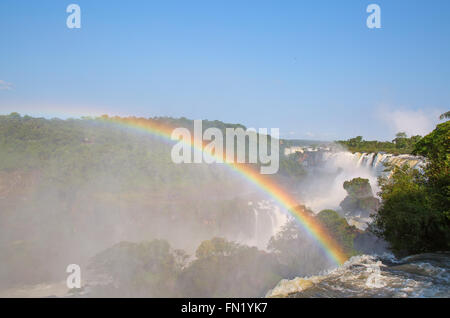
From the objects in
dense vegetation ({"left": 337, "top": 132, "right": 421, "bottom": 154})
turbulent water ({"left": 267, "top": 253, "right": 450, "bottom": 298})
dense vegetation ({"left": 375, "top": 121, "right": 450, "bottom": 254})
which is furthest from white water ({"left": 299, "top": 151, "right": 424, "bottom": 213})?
turbulent water ({"left": 267, "top": 253, "right": 450, "bottom": 298})

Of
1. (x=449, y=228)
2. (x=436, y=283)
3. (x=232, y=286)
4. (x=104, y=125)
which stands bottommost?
(x=232, y=286)

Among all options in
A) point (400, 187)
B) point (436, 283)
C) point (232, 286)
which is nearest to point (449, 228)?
point (400, 187)

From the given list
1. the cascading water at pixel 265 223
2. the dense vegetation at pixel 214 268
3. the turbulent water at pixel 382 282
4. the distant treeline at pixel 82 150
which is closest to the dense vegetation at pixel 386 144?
the distant treeline at pixel 82 150

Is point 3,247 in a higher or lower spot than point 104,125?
lower

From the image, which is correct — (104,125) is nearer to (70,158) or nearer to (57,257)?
(70,158)

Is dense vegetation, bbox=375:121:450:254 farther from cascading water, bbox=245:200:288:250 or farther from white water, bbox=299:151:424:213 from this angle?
white water, bbox=299:151:424:213

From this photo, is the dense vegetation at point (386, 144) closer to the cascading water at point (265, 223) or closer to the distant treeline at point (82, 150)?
the distant treeline at point (82, 150)
